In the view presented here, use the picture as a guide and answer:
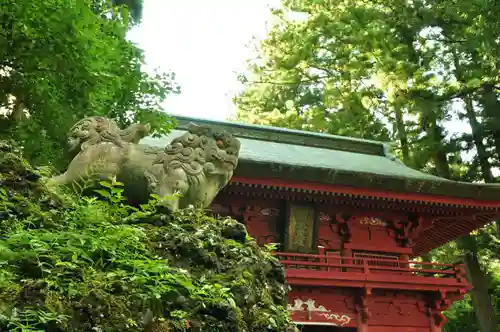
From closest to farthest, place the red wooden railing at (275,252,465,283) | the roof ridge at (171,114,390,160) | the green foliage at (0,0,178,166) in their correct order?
the green foliage at (0,0,178,166) → the red wooden railing at (275,252,465,283) → the roof ridge at (171,114,390,160)

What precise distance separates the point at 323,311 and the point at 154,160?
5798 millimetres

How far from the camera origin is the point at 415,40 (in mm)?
17281

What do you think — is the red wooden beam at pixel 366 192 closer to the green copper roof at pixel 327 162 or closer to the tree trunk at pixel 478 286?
the green copper roof at pixel 327 162

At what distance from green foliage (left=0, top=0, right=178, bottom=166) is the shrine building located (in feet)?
7.92

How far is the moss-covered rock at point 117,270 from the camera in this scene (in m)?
2.64

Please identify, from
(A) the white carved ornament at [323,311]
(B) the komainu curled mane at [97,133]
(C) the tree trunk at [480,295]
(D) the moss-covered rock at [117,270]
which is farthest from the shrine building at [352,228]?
(D) the moss-covered rock at [117,270]

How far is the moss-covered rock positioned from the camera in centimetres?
264

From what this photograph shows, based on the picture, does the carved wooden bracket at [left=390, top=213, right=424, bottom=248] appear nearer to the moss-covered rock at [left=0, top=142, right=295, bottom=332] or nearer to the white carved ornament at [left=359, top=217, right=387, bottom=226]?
the white carved ornament at [left=359, top=217, right=387, bottom=226]

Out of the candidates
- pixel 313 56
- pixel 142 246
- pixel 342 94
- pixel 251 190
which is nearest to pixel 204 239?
pixel 142 246

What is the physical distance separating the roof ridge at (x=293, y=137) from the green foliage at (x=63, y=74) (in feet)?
18.6

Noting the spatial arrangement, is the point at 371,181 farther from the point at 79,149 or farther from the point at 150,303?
the point at 150,303

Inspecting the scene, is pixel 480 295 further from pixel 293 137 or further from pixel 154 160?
pixel 154 160

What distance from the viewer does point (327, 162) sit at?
11531 millimetres

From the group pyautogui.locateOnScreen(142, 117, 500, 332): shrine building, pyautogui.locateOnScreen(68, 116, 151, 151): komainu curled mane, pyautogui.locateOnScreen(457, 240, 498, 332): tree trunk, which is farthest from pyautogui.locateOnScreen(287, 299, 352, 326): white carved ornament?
pyautogui.locateOnScreen(457, 240, 498, 332): tree trunk
